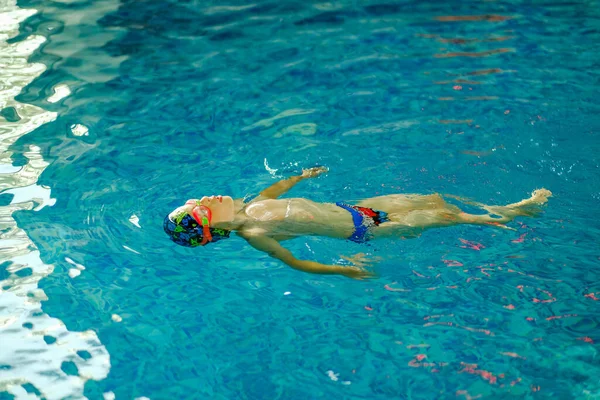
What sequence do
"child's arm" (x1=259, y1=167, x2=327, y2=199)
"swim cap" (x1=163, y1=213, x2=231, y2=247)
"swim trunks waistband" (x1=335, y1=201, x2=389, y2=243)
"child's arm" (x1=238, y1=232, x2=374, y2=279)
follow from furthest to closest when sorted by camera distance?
"child's arm" (x1=259, y1=167, x2=327, y2=199) → "swim trunks waistband" (x1=335, y1=201, x2=389, y2=243) → "swim cap" (x1=163, y1=213, x2=231, y2=247) → "child's arm" (x1=238, y1=232, x2=374, y2=279)

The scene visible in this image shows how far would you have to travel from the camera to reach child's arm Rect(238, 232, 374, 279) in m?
4.80

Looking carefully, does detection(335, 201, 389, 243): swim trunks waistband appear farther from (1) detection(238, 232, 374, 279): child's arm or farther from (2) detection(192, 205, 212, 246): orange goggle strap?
(2) detection(192, 205, 212, 246): orange goggle strap

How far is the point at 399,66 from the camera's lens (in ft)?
28.9

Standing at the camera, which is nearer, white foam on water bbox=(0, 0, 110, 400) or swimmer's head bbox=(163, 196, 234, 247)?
white foam on water bbox=(0, 0, 110, 400)

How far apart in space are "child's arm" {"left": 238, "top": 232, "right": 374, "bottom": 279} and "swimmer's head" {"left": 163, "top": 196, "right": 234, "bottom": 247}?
0.78ft

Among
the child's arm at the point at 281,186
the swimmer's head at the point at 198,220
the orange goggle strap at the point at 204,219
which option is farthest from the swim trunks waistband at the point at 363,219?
the orange goggle strap at the point at 204,219

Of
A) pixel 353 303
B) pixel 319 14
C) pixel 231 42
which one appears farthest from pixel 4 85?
pixel 353 303

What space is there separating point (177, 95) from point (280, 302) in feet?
12.9

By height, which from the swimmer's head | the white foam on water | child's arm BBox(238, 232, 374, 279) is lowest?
the white foam on water

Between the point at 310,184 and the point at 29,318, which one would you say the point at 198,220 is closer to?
the point at 29,318

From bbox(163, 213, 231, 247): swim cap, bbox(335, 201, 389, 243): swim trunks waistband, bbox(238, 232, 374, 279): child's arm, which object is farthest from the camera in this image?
bbox(335, 201, 389, 243): swim trunks waistband

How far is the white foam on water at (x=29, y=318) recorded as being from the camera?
15.9 feet

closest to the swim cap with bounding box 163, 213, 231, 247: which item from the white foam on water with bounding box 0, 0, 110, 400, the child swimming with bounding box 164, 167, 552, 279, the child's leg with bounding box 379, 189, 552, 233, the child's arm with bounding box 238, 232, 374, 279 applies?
the child swimming with bounding box 164, 167, 552, 279

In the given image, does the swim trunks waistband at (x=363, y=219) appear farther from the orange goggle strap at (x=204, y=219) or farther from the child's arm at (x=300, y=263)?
the orange goggle strap at (x=204, y=219)
